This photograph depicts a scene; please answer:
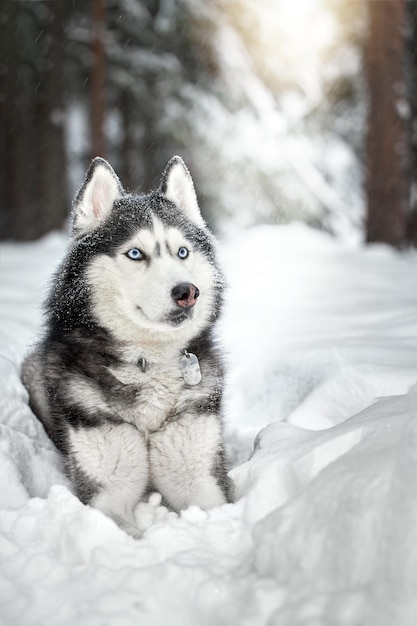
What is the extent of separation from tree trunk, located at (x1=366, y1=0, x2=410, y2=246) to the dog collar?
750 centimetres

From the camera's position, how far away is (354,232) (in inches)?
662

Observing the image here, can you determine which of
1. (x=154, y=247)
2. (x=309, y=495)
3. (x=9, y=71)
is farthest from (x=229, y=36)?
(x=309, y=495)

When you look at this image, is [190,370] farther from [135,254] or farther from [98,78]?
[98,78]

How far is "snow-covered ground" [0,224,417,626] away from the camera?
6.06 feet

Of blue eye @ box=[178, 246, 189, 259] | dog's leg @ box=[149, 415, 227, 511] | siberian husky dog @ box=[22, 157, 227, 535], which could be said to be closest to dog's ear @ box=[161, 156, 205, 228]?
siberian husky dog @ box=[22, 157, 227, 535]

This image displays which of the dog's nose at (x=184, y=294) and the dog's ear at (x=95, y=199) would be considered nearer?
the dog's nose at (x=184, y=294)

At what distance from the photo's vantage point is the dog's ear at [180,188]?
3473mm

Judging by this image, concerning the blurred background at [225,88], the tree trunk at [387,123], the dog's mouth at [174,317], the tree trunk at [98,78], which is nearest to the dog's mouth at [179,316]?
the dog's mouth at [174,317]

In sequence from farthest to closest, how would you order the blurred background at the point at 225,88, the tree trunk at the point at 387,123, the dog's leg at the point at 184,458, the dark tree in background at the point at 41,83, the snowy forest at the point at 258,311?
1. the dark tree in background at the point at 41,83
2. the blurred background at the point at 225,88
3. the tree trunk at the point at 387,123
4. the dog's leg at the point at 184,458
5. the snowy forest at the point at 258,311

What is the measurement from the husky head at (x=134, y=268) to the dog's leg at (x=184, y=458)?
1.49 feet

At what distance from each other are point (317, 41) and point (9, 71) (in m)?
7.65

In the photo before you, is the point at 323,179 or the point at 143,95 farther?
the point at 323,179

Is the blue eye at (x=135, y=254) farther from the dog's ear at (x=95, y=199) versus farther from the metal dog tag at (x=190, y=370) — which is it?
the metal dog tag at (x=190, y=370)

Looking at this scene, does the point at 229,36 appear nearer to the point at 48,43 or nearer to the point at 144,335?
the point at 48,43
